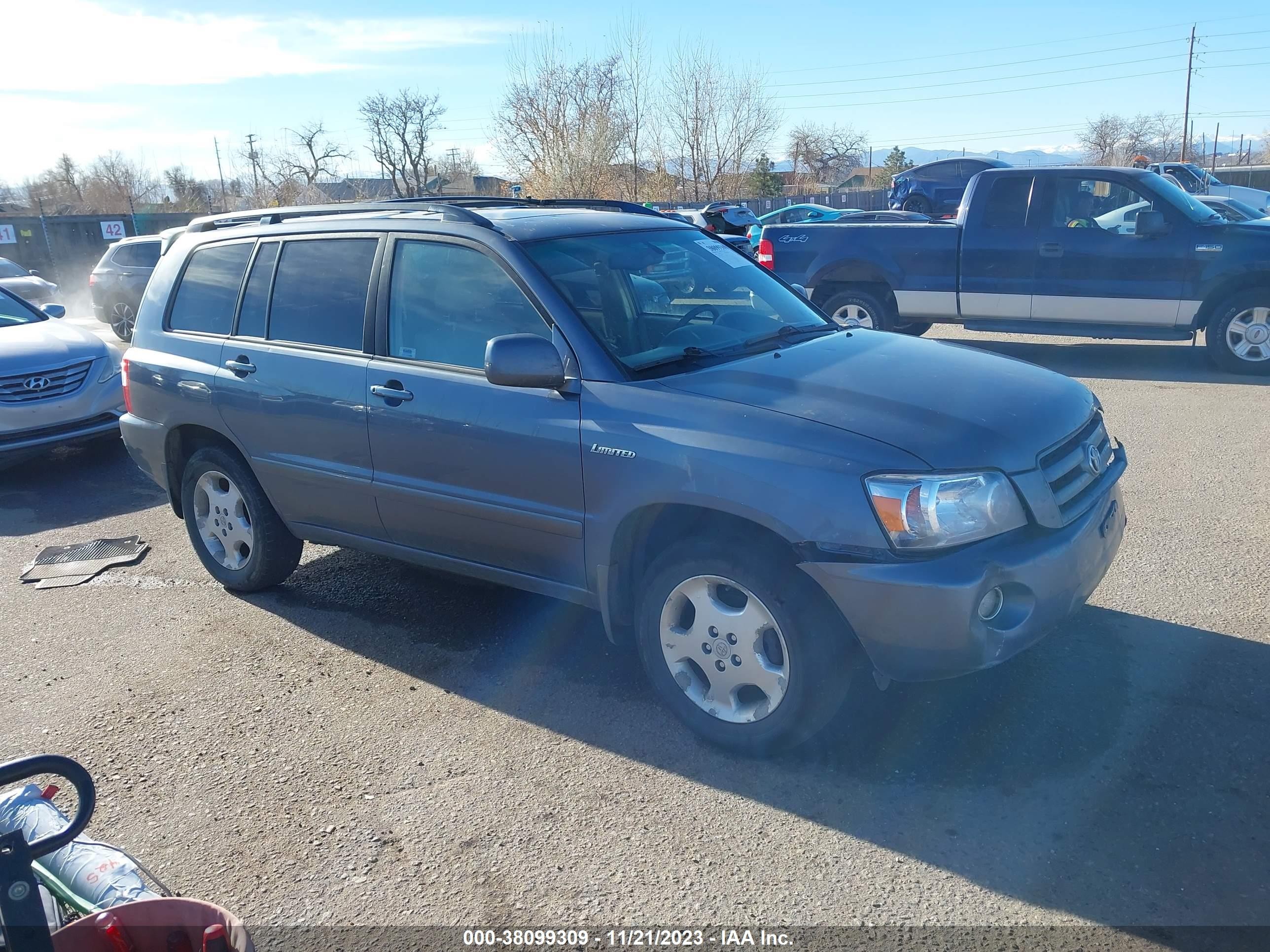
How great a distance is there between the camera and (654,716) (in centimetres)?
392

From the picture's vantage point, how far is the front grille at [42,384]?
313 inches

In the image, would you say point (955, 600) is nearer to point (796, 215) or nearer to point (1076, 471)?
point (1076, 471)

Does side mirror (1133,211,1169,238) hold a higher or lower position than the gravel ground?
higher

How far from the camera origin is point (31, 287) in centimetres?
1916

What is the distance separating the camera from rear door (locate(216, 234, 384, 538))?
4.49m

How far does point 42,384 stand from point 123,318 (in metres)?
10.1

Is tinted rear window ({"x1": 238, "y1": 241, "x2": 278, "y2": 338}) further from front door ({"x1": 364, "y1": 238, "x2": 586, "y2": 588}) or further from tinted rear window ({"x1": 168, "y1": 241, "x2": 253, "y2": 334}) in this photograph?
front door ({"x1": 364, "y1": 238, "x2": 586, "y2": 588})

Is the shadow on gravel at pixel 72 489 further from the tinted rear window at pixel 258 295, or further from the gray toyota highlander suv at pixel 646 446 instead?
the tinted rear window at pixel 258 295

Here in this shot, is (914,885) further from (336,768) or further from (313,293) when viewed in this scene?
(313,293)

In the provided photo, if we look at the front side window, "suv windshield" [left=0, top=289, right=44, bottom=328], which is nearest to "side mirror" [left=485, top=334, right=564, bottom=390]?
the front side window

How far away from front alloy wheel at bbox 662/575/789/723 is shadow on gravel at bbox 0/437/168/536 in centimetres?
524

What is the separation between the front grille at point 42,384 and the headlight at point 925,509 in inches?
291

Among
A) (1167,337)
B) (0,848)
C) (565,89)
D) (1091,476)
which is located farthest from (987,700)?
(565,89)

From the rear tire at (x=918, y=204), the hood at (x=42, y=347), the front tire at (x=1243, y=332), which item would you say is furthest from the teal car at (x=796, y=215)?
the hood at (x=42, y=347)
